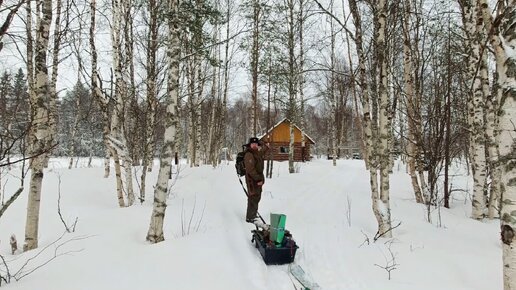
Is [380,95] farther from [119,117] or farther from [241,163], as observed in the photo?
[119,117]

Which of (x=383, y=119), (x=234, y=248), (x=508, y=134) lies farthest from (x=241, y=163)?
(x=508, y=134)

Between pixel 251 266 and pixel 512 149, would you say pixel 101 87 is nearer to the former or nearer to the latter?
pixel 251 266

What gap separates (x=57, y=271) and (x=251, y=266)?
261cm

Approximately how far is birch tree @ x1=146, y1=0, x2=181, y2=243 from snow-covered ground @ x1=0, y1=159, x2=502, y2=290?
1.14 ft

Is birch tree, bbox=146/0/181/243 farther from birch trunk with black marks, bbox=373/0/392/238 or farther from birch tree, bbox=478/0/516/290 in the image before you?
birch tree, bbox=478/0/516/290

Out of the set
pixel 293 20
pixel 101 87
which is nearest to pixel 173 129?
pixel 101 87

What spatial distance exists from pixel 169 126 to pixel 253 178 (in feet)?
8.76

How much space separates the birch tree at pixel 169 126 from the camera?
5.34 m

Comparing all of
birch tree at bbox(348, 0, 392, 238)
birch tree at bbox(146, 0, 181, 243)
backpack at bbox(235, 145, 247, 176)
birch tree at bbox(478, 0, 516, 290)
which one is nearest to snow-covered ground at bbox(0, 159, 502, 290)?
birch tree at bbox(146, 0, 181, 243)

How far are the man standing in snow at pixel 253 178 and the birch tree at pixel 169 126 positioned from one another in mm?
2368

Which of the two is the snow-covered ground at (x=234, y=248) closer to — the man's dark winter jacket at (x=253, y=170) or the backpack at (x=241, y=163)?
the man's dark winter jacket at (x=253, y=170)

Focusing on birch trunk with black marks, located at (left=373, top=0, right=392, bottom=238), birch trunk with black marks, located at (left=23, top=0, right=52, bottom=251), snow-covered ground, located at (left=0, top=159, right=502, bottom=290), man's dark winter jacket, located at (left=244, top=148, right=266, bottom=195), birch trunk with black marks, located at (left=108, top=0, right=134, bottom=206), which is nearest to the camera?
snow-covered ground, located at (left=0, top=159, right=502, bottom=290)

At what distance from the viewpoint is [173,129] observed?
5383mm

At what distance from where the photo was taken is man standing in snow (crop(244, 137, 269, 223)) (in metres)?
7.34
